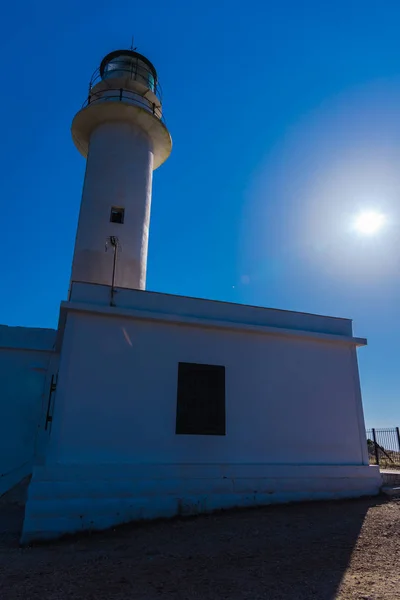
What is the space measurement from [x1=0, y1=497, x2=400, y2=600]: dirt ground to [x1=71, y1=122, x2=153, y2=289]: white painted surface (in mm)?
6282

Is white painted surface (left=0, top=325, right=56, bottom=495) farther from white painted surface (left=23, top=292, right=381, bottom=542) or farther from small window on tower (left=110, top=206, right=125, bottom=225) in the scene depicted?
white painted surface (left=23, top=292, right=381, bottom=542)

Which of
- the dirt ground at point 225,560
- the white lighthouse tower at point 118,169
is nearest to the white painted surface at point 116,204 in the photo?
the white lighthouse tower at point 118,169

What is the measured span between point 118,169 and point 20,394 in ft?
22.1

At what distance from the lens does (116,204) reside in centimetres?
1209

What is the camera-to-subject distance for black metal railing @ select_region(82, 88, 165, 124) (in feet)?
42.7

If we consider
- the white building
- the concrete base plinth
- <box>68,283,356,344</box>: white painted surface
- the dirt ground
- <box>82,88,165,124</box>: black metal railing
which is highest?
<box>82,88,165,124</box>: black metal railing

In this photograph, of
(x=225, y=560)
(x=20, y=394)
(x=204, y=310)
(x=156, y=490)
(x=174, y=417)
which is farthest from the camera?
(x=20, y=394)

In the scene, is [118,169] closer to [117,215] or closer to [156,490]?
[117,215]

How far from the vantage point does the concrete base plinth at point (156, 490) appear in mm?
6918

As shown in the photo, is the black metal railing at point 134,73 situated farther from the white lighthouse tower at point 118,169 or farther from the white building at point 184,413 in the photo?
the white building at point 184,413

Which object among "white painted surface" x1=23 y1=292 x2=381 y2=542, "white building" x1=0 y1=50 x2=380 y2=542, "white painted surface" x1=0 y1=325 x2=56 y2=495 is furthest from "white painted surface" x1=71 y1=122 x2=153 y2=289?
"white painted surface" x1=23 y1=292 x2=381 y2=542

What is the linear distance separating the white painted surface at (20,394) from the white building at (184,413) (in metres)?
0.06

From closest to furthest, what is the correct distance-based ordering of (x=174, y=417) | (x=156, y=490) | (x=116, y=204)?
(x=156, y=490) < (x=174, y=417) < (x=116, y=204)

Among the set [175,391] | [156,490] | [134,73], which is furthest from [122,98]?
[156,490]
